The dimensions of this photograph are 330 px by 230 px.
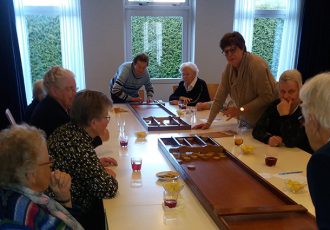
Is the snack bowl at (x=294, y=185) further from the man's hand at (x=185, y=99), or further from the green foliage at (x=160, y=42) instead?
the green foliage at (x=160, y=42)

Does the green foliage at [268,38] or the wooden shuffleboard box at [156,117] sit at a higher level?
the green foliage at [268,38]

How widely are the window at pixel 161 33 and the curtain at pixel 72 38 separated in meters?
0.75

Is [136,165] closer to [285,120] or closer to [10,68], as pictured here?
[285,120]

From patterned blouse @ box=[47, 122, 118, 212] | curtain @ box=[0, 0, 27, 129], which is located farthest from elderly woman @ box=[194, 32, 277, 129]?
curtain @ box=[0, 0, 27, 129]

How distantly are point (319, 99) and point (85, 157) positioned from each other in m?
1.13

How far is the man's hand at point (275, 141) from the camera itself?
95.3 inches

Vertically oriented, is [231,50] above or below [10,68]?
above

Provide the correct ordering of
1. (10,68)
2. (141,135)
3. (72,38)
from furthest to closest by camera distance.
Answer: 1. (72,38)
2. (10,68)
3. (141,135)

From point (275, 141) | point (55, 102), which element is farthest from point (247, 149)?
point (55, 102)

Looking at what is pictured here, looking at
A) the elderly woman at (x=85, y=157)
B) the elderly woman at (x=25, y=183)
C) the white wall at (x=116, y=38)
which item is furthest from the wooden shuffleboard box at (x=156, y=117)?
the elderly woman at (x=25, y=183)

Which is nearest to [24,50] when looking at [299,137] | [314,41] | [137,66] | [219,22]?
[137,66]

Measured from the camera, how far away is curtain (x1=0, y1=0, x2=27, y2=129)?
4434 mm

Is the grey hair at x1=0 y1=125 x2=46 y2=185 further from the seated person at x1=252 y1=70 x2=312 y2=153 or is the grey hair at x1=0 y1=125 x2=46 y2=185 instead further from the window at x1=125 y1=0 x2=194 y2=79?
the window at x1=125 y1=0 x2=194 y2=79

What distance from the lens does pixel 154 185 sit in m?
1.76
